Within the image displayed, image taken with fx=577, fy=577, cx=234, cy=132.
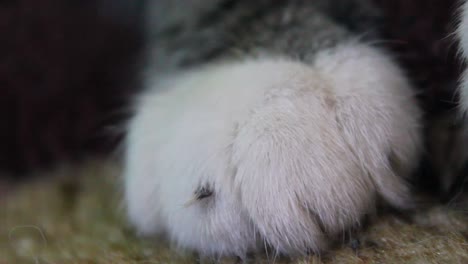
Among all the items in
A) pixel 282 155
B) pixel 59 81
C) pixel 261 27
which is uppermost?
pixel 59 81

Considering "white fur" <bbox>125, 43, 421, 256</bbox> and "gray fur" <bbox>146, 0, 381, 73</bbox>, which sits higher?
"gray fur" <bbox>146, 0, 381, 73</bbox>

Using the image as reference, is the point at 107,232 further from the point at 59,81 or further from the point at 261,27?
the point at 59,81

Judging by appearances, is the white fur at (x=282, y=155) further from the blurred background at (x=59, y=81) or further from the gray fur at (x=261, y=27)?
the blurred background at (x=59, y=81)

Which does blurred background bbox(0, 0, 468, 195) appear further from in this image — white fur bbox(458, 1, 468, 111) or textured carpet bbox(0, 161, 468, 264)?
white fur bbox(458, 1, 468, 111)

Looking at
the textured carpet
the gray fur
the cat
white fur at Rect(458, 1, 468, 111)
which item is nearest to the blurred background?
the textured carpet

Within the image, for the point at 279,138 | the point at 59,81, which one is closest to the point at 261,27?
the point at 279,138

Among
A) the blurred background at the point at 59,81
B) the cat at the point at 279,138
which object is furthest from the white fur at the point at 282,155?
the blurred background at the point at 59,81
